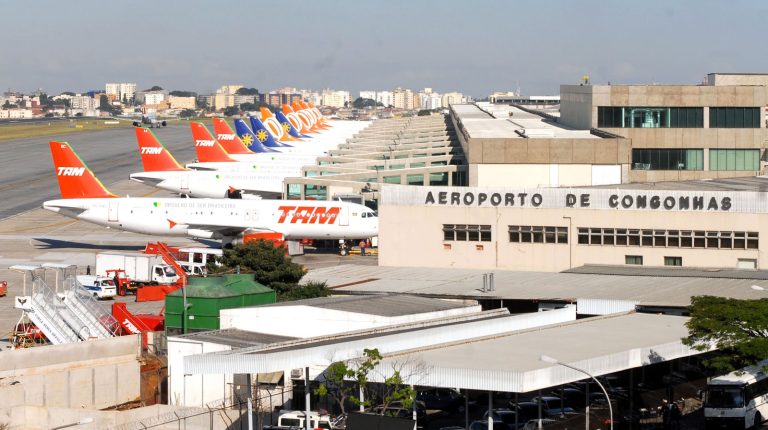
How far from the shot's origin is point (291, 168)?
133500mm

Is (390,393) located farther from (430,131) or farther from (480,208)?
(430,131)

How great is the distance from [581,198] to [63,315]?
2935cm

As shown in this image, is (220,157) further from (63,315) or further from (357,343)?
(357,343)

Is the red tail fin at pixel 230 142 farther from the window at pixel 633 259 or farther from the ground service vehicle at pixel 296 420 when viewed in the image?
the ground service vehicle at pixel 296 420

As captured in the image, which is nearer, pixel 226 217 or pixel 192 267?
pixel 192 267

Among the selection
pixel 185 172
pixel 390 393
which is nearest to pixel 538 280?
pixel 390 393

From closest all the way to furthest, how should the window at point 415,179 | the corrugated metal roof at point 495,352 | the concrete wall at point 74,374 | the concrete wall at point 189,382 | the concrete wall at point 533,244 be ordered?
the corrugated metal roof at point 495,352, the concrete wall at point 189,382, the concrete wall at point 74,374, the concrete wall at point 533,244, the window at point 415,179

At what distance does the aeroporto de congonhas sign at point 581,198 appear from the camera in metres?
68.9

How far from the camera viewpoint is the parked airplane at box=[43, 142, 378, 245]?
96.2 m

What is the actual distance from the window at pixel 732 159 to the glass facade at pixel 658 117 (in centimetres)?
268

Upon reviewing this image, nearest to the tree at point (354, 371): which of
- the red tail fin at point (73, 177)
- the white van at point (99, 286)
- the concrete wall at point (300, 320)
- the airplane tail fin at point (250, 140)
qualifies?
the concrete wall at point (300, 320)

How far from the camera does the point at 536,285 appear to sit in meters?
63.2

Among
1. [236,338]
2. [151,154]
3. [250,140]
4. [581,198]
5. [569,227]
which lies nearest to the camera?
[236,338]

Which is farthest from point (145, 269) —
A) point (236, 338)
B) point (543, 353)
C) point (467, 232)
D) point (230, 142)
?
point (230, 142)
